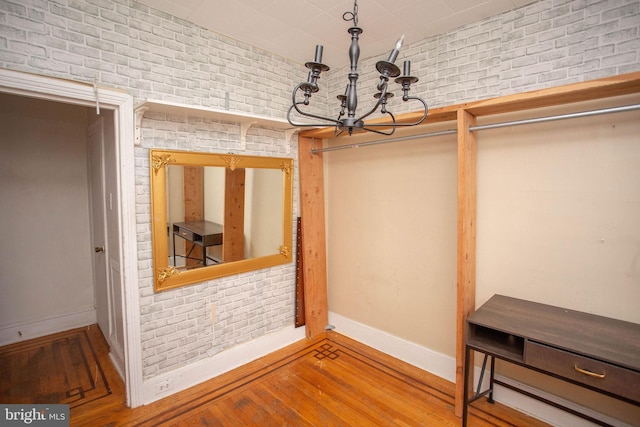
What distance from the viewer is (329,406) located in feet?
8.17

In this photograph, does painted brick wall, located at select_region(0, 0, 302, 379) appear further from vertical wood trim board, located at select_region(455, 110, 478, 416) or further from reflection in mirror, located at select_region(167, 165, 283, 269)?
vertical wood trim board, located at select_region(455, 110, 478, 416)

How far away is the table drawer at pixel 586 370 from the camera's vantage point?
1570 millimetres

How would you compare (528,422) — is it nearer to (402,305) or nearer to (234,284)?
(402,305)

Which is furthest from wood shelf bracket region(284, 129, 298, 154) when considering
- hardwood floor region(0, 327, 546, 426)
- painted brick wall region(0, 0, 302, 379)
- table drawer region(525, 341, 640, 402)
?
table drawer region(525, 341, 640, 402)

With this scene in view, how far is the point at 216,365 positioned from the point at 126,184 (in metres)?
1.70

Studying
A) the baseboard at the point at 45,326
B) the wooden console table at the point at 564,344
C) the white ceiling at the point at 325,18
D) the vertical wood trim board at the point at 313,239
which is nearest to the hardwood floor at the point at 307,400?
the wooden console table at the point at 564,344

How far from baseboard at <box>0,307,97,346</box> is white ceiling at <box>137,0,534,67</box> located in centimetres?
337

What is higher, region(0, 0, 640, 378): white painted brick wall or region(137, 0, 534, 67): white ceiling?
region(137, 0, 534, 67): white ceiling

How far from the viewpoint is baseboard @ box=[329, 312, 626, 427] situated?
2199 mm

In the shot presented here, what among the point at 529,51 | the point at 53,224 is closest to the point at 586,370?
the point at 529,51

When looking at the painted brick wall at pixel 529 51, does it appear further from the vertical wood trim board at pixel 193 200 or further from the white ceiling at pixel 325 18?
the vertical wood trim board at pixel 193 200

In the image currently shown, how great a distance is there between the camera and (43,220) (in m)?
3.50

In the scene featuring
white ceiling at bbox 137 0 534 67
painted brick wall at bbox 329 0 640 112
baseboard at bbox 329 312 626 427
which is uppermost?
white ceiling at bbox 137 0 534 67

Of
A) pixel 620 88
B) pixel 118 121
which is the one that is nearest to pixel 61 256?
pixel 118 121
